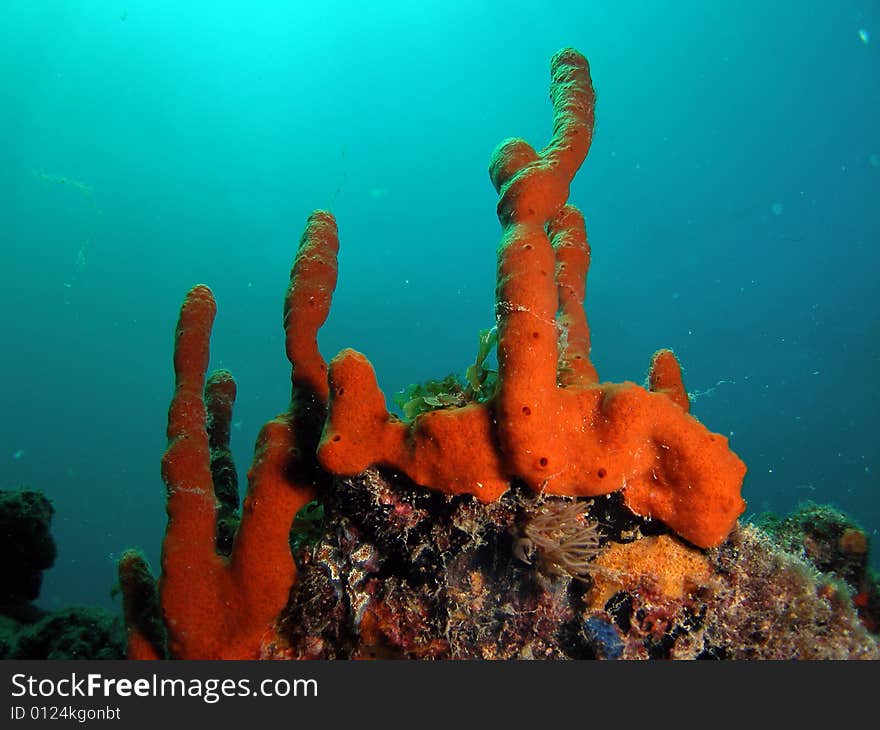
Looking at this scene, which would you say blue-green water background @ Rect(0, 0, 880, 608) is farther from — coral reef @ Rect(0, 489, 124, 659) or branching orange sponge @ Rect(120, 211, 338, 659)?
branching orange sponge @ Rect(120, 211, 338, 659)

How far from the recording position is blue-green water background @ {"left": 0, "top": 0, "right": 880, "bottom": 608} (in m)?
49.1

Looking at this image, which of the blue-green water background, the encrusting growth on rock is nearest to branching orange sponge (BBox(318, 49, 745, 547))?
the encrusting growth on rock

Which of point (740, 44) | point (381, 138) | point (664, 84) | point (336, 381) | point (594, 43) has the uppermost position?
point (381, 138)

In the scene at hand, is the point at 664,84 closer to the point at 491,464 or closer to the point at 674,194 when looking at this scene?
the point at 674,194

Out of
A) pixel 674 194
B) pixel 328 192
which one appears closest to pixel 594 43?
pixel 674 194

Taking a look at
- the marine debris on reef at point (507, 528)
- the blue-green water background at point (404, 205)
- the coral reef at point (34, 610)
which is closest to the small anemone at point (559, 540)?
the marine debris on reef at point (507, 528)

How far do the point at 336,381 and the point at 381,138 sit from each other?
8505 centimetres

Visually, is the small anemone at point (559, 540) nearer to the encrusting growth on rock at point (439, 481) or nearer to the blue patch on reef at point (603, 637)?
the encrusting growth on rock at point (439, 481)

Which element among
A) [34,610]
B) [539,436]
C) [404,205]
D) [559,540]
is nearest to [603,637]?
[559,540]

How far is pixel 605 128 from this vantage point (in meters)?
68.2

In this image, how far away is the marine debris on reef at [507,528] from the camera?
8.51 feet

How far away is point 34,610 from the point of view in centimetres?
778

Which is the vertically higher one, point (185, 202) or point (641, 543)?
point (185, 202)

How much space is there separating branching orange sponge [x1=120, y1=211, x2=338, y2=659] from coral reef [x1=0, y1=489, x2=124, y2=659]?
→ 388cm
